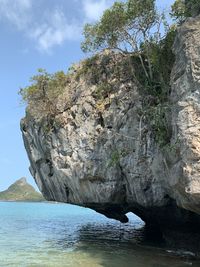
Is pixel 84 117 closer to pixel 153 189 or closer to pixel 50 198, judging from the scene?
pixel 153 189

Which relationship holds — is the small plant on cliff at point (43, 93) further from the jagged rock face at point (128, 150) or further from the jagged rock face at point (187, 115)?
the jagged rock face at point (187, 115)

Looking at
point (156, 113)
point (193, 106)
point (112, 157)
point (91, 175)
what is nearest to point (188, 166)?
Result: point (193, 106)

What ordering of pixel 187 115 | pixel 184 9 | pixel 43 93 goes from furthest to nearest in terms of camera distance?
pixel 43 93, pixel 184 9, pixel 187 115

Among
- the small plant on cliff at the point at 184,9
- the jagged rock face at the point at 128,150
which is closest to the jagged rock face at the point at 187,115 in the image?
the jagged rock face at the point at 128,150

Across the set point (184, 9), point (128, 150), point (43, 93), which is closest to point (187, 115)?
point (128, 150)

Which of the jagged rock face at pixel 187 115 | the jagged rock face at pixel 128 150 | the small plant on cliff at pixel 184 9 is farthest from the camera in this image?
the small plant on cliff at pixel 184 9

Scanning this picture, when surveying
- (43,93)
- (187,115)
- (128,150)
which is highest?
(43,93)

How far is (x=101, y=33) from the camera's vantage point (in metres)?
20.6

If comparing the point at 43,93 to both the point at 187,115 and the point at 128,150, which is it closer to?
the point at 128,150

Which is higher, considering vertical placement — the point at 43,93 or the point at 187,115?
the point at 43,93

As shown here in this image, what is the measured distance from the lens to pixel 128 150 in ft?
61.7

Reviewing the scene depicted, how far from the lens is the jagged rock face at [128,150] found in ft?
43.5

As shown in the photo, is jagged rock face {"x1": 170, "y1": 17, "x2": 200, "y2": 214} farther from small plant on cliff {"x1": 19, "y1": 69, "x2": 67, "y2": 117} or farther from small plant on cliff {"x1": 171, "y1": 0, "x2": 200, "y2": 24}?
small plant on cliff {"x1": 19, "y1": 69, "x2": 67, "y2": 117}

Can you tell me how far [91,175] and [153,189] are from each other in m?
3.69
